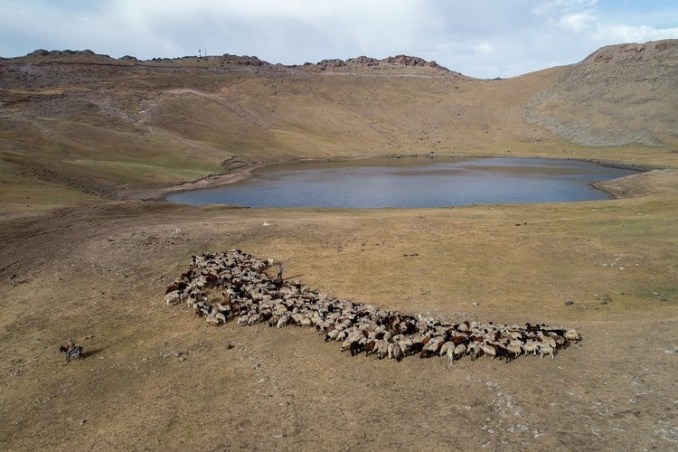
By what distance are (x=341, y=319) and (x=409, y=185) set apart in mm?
49980

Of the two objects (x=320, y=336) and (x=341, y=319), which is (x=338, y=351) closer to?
(x=320, y=336)

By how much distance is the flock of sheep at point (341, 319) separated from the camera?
14.4 m

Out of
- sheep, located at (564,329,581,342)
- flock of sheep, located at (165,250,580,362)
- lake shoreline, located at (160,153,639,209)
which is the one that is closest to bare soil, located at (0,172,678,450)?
sheep, located at (564,329,581,342)

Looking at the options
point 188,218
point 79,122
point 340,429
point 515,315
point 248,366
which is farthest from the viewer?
point 79,122

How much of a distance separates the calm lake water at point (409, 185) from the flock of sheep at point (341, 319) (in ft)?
96.9

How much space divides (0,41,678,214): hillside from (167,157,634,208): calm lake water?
371 inches

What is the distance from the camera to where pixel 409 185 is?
6531 centimetres

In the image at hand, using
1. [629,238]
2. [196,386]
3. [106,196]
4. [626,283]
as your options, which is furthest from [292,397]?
[106,196]

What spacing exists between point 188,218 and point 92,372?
2282 cm

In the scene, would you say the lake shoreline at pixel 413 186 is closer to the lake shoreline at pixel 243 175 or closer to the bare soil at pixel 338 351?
the lake shoreline at pixel 243 175

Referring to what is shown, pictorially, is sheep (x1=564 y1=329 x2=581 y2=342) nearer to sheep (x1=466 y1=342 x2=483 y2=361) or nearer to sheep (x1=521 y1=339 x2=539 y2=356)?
sheep (x1=521 y1=339 x2=539 y2=356)

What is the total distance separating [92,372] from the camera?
15.3 meters

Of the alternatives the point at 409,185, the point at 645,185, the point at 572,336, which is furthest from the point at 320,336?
the point at 645,185

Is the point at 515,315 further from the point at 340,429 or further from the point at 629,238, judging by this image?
the point at 629,238
